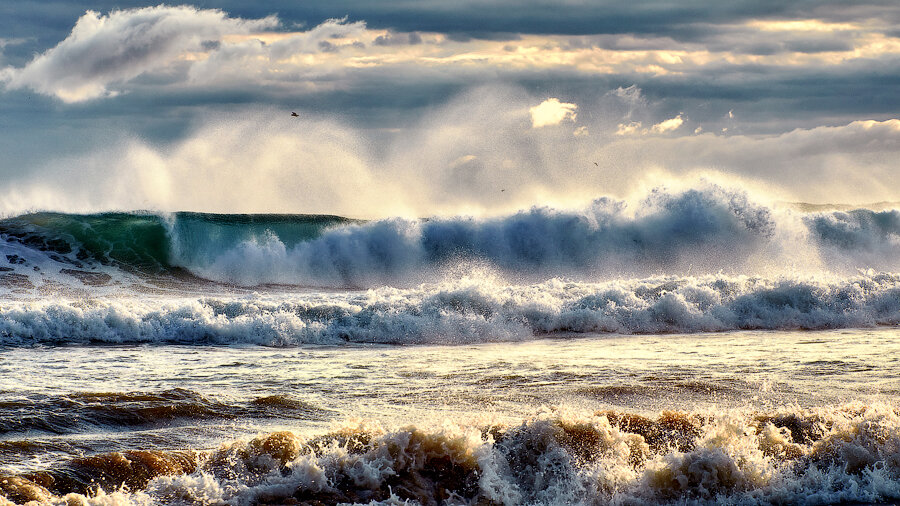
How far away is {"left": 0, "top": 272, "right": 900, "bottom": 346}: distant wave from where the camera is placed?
43.3 ft

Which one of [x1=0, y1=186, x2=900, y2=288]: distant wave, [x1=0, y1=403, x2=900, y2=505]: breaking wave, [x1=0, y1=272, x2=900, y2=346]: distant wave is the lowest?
[x1=0, y1=403, x2=900, y2=505]: breaking wave

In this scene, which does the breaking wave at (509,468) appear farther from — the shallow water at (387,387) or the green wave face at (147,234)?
the green wave face at (147,234)

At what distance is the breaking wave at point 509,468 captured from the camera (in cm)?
531

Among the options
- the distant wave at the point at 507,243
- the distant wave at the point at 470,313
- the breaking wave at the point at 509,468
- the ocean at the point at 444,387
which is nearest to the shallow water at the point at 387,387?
the ocean at the point at 444,387

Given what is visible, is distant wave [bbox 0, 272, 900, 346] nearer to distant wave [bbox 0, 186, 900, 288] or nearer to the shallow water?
the shallow water

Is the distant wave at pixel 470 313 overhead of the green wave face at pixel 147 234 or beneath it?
beneath

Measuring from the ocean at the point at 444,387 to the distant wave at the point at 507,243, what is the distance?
0.41 m

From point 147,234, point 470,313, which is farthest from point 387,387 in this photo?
point 147,234

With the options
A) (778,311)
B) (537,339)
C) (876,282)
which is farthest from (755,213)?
(537,339)

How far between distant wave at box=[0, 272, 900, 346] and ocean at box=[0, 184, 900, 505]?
0.05 m

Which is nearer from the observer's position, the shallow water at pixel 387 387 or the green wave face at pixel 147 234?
the shallow water at pixel 387 387

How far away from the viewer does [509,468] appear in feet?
18.8

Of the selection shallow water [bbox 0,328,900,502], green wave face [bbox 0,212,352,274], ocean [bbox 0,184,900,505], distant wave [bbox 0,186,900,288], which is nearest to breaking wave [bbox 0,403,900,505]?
ocean [bbox 0,184,900,505]

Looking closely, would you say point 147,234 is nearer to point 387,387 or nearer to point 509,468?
point 387,387
